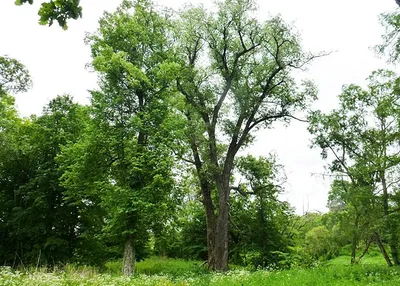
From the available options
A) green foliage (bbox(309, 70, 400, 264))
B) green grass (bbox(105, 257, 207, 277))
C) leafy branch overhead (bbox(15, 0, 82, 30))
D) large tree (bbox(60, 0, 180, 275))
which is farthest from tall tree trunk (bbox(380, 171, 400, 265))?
leafy branch overhead (bbox(15, 0, 82, 30))

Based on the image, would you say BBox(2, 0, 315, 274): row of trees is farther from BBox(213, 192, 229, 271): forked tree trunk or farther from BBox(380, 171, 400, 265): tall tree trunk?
BBox(380, 171, 400, 265): tall tree trunk

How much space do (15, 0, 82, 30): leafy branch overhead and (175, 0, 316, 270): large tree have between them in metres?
16.4

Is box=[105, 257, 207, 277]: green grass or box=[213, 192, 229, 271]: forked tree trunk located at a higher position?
box=[213, 192, 229, 271]: forked tree trunk

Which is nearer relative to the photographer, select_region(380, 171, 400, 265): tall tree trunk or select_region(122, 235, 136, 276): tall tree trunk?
select_region(122, 235, 136, 276): tall tree trunk

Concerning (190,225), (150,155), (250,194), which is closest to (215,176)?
(250,194)

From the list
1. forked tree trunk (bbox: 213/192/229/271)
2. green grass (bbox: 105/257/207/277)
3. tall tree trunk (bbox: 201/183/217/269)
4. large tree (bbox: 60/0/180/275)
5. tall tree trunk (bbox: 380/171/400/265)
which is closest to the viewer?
large tree (bbox: 60/0/180/275)

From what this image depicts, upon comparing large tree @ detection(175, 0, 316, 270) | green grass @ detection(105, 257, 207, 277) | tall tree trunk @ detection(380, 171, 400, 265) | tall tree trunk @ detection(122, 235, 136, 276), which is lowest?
green grass @ detection(105, 257, 207, 277)

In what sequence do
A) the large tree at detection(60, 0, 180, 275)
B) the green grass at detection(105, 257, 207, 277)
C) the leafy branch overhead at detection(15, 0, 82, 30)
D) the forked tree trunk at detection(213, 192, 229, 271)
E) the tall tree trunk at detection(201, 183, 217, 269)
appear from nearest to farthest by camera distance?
1. the leafy branch overhead at detection(15, 0, 82, 30)
2. the large tree at detection(60, 0, 180, 275)
3. the green grass at detection(105, 257, 207, 277)
4. the forked tree trunk at detection(213, 192, 229, 271)
5. the tall tree trunk at detection(201, 183, 217, 269)

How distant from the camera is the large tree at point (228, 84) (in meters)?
19.3

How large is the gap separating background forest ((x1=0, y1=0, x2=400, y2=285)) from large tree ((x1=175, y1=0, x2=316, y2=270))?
0.08 m

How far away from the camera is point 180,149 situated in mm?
18016

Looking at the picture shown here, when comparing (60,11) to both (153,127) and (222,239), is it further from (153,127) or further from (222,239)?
(222,239)

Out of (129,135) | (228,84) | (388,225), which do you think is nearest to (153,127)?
(129,135)

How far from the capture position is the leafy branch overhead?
9.79 ft
